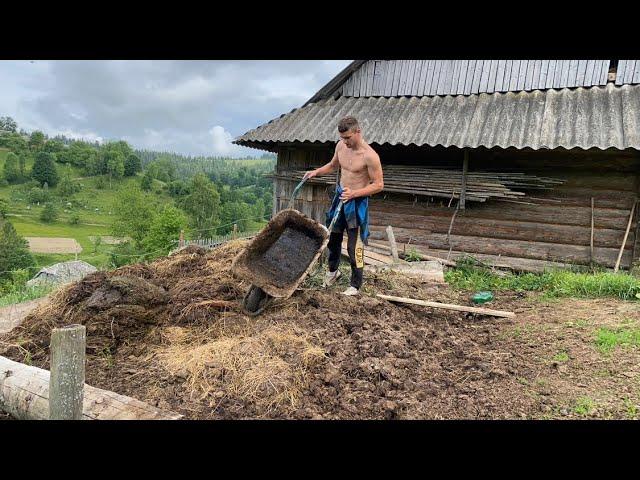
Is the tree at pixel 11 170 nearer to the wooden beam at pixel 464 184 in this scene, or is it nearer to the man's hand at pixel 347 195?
the wooden beam at pixel 464 184

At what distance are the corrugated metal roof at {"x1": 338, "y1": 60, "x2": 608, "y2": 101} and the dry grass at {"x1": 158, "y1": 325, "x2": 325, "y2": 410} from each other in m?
6.71

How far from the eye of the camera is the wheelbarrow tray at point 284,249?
15.2 feet

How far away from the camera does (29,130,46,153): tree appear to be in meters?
129

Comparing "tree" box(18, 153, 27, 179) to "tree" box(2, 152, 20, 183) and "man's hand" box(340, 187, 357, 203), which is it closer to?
"tree" box(2, 152, 20, 183)

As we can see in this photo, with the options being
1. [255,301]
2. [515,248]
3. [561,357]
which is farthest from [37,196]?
[561,357]

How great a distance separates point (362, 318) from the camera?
4.22 meters

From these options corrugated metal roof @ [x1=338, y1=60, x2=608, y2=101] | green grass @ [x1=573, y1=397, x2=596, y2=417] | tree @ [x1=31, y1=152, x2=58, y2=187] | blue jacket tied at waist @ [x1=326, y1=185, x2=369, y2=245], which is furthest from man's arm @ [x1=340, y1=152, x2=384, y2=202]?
tree @ [x1=31, y1=152, x2=58, y2=187]

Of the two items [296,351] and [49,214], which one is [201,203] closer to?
[49,214]

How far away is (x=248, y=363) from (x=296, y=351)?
407 mm

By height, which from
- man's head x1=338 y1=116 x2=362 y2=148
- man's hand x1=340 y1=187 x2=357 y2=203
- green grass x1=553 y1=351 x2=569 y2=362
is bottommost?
green grass x1=553 y1=351 x2=569 y2=362

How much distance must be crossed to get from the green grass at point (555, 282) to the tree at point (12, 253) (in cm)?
5166

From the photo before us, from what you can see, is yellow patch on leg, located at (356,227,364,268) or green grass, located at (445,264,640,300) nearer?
yellow patch on leg, located at (356,227,364,268)

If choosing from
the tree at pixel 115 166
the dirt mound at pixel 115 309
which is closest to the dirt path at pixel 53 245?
the tree at pixel 115 166

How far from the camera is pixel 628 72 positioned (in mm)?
7289
